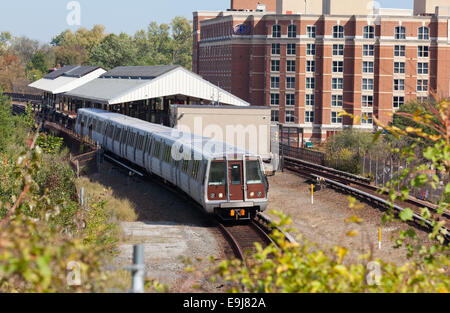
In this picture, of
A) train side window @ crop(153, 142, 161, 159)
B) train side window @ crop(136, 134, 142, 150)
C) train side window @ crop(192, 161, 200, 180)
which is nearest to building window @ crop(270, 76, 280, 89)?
train side window @ crop(136, 134, 142, 150)

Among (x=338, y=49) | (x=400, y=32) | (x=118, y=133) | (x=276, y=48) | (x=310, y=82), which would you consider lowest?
(x=118, y=133)

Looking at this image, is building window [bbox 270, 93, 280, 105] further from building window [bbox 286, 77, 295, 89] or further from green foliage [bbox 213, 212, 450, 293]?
green foliage [bbox 213, 212, 450, 293]

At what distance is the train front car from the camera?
22.7 meters

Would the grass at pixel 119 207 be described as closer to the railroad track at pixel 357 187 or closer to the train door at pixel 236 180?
the train door at pixel 236 180

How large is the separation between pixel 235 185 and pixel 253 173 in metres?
0.75

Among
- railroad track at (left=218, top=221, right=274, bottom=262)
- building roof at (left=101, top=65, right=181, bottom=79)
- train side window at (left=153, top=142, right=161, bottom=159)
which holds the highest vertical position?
building roof at (left=101, top=65, right=181, bottom=79)

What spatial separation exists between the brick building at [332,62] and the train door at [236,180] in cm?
6182

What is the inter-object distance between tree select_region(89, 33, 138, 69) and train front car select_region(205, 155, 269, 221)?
98.5 m

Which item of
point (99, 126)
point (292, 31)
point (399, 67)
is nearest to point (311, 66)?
point (292, 31)

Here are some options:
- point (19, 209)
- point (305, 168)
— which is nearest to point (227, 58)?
point (305, 168)

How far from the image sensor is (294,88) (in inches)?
3511

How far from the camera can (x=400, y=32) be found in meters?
86.0

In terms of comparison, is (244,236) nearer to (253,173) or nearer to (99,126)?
(253,173)

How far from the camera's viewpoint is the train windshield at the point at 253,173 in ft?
75.8
